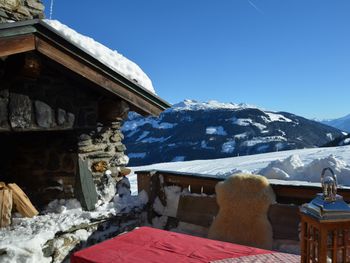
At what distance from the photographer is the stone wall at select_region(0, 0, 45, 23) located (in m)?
5.72

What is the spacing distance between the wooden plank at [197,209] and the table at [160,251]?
2.23 metres

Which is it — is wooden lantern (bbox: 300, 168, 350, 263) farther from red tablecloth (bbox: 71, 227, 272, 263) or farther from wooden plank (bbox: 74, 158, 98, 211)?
wooden plank (bbox: 74, 158, 98, 211)

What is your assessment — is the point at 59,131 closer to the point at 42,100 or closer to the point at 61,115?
the point at 61,115

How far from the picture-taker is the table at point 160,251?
2.87m

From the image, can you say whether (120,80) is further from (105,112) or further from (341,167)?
(341,167)

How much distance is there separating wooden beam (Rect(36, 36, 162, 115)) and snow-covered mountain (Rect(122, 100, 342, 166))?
9558cm

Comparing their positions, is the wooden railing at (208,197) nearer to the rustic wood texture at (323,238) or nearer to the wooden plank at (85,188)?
the wooden plank at (85,188)

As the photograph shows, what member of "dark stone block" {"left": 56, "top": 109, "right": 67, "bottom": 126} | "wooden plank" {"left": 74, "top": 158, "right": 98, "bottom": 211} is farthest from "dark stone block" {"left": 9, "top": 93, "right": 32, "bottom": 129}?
"wooden plank" {"left": 74, "top": 158, "right": 98, "bottom": 211}

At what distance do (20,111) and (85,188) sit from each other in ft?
5.08

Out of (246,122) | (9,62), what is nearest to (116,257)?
(9,62)

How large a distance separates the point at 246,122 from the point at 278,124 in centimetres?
1240

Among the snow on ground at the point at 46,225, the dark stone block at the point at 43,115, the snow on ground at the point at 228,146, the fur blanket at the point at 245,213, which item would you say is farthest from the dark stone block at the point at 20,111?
the snow on ground at the point at 228,146

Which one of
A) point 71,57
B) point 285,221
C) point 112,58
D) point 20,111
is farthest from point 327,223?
point 112,58

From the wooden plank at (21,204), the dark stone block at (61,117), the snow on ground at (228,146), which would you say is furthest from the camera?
the snow on ground at (228,146)
